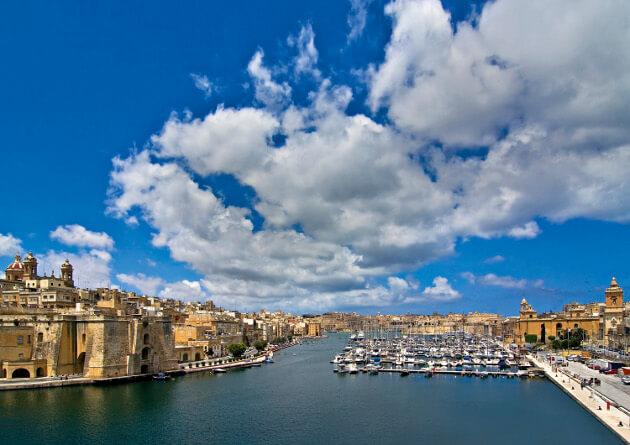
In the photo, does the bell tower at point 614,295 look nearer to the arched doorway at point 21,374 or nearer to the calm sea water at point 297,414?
the calm sea water at point 297,414

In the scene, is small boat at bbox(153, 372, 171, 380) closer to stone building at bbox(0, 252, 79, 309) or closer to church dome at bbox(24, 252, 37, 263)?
stone building at bbox(0, 252, 79, 309)

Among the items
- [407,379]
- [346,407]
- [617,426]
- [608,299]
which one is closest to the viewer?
[617,426]

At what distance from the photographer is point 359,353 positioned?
214 feet

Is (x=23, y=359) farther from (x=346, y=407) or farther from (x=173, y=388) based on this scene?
(x=346, y=407)

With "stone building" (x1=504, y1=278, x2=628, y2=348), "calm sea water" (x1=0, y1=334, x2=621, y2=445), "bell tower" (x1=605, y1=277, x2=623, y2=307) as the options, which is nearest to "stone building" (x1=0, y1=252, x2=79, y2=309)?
"calm sea water" (x1=0, y1=334, x2=621, y2=445)

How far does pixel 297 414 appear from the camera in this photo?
29438mm

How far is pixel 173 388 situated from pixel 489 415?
22299 mm

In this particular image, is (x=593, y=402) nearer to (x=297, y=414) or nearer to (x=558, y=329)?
(x=297, y=414)

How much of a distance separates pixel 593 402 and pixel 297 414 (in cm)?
1692

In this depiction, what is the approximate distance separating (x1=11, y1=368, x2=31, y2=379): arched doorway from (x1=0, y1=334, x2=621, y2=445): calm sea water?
4363mm

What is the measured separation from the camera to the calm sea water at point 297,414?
24188 millimetres

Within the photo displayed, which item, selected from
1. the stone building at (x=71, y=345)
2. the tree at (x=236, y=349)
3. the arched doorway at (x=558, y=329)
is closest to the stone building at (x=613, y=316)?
the arched doorway at (x=558, y=329)

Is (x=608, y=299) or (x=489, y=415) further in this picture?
(x=608, y=299)

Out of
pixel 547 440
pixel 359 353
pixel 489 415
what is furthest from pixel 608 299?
pixel 547 440
